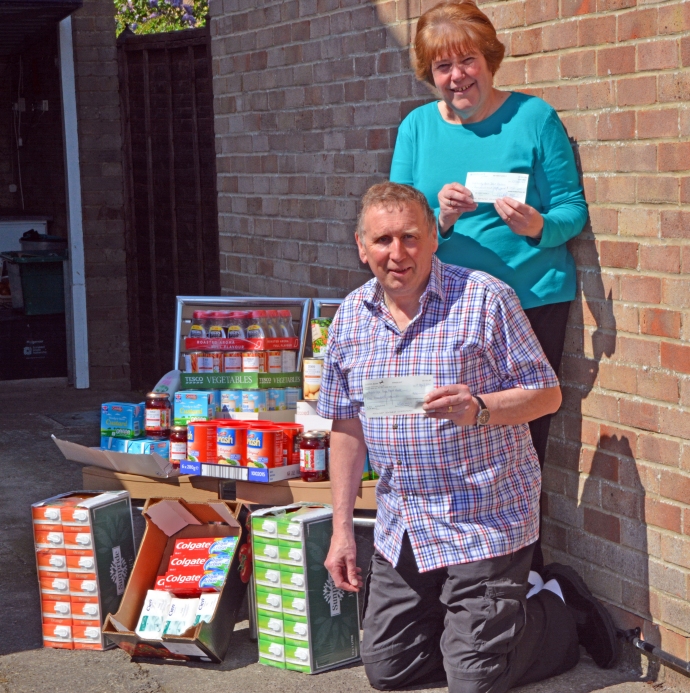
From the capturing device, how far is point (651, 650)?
346cm

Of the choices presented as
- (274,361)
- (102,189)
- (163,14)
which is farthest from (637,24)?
Result: (163,14)

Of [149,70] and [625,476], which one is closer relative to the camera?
[625,476]

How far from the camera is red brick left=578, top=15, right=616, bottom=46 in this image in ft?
11.3

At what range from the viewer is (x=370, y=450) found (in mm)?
3367

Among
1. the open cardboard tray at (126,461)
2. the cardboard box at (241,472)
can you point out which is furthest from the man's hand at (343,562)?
the open cardboard tray at (126,461)

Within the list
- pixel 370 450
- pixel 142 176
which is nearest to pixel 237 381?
pixel 370 450

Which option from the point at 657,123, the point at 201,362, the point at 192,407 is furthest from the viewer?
the point at 201,362

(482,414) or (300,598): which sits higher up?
(482,414)

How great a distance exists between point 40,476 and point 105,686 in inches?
106

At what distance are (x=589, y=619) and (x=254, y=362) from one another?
1.56m

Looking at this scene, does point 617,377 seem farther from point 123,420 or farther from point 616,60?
point 123,420

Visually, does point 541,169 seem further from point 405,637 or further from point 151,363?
point 151,363

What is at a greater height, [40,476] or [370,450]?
[370,450]

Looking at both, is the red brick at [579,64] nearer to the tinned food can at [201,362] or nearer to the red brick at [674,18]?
the red brick at [674,18]
